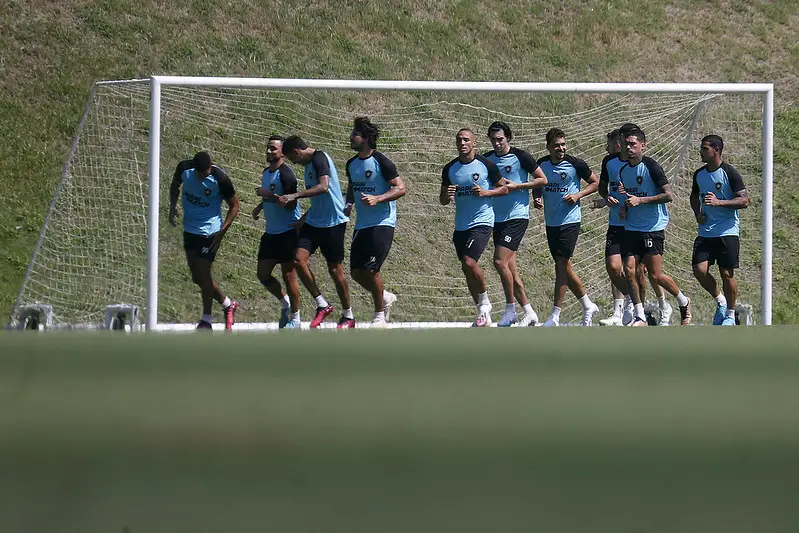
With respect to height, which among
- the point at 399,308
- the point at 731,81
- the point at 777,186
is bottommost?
the point at 399,308

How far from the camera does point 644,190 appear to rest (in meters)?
12.0

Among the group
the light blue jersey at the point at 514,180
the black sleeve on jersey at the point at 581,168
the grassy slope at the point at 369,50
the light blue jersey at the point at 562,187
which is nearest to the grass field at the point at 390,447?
the light blue jersey at the point at 514,180

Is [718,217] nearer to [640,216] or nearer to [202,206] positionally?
[640,216]

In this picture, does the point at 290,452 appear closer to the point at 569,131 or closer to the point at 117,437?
the point at 117,437

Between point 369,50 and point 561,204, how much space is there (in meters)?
7.40

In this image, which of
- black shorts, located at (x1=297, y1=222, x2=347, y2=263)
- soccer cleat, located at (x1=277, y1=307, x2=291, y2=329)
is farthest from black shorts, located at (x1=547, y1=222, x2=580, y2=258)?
soccer cleat, located at (x1=277, y1=307, x2=291, y2=329)

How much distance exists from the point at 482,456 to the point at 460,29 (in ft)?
58.7

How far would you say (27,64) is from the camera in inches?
695

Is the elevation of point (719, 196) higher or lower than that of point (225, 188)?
lower

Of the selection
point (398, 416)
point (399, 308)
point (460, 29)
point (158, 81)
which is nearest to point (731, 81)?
point (460, 29)

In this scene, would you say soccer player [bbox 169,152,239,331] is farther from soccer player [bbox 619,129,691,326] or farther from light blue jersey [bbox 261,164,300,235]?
soccer player [bbox 619,129,691,326]

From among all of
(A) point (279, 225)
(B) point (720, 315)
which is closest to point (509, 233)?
(A) point (279, 225)

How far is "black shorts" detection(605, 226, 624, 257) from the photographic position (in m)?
12.3

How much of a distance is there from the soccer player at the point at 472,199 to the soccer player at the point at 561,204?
94 cm
